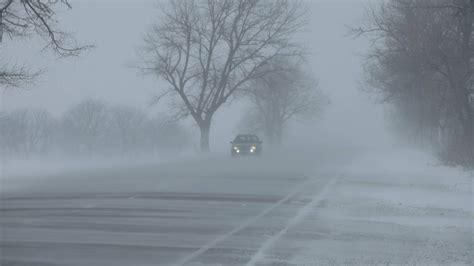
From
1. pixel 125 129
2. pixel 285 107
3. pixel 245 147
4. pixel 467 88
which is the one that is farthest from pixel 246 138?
pixel 285 107

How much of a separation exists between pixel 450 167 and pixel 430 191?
10107 mm

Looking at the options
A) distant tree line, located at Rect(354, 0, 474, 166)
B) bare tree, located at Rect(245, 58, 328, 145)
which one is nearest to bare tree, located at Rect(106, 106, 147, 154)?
bare tree, located at Rect(245, 58, 328, 145)

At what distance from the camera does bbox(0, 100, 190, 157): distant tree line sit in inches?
2416

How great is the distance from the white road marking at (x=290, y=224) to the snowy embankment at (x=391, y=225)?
0.19 m

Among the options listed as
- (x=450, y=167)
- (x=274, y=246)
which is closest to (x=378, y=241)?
(x=274, y=246)

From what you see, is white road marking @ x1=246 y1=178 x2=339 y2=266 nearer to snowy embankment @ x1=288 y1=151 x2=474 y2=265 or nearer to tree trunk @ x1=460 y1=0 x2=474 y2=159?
snowy embankment @ x1=288 y1=151 x2=474 y2=265

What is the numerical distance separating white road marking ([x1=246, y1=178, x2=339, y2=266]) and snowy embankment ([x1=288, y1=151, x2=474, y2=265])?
19cm

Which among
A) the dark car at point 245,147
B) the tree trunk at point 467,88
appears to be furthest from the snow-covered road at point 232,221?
the dark car at point 245,147

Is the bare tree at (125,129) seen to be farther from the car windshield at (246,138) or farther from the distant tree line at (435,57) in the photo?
the distant tree line at (435,57)

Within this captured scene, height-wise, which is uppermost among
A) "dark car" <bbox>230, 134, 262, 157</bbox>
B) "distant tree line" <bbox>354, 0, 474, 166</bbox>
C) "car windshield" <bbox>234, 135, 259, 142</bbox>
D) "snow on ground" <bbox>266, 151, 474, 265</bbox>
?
"distant tree line" <bbox>354, 0, 474, 166</bbox>

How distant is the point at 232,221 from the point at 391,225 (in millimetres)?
2881

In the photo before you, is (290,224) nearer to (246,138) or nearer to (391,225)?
(391,225)

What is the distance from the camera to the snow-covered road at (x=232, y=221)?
899cm

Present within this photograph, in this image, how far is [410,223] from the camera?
40.1 ft
